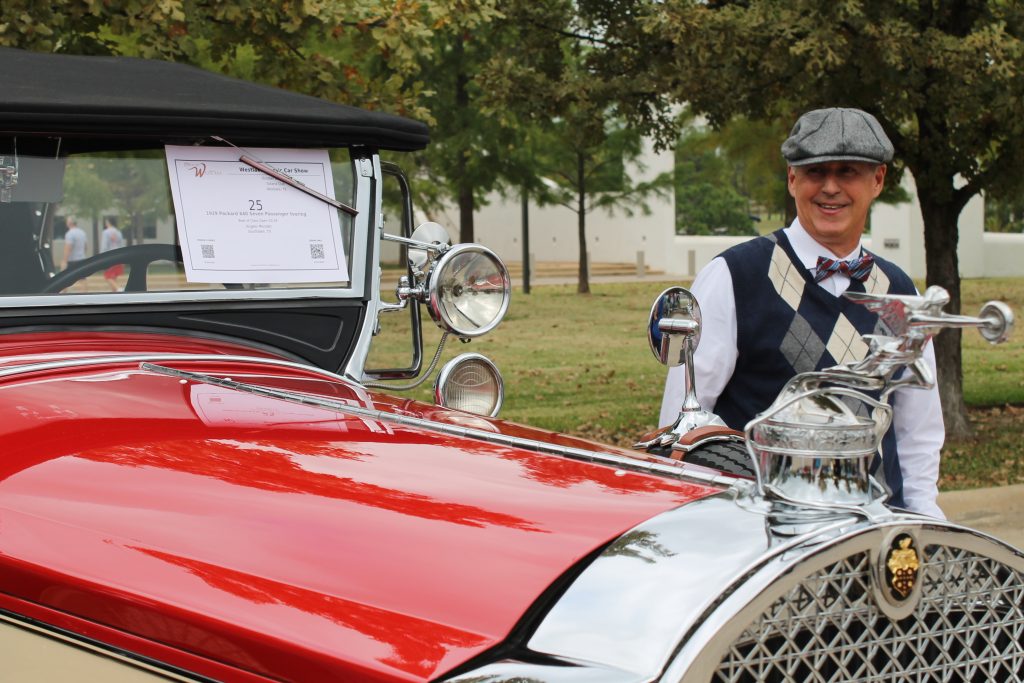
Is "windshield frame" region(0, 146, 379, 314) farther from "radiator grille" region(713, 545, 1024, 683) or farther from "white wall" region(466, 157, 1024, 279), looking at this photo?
"white wall" region(466, 157, 1024, 279)

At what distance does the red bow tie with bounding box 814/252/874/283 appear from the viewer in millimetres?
3119

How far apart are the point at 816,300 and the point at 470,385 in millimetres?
909

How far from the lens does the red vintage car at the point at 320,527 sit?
5.40 ft

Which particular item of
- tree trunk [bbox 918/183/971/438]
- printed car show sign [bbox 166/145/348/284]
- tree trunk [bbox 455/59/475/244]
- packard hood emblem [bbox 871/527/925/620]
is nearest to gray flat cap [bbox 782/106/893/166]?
printed car show sign [bbox 166/145/348/284]

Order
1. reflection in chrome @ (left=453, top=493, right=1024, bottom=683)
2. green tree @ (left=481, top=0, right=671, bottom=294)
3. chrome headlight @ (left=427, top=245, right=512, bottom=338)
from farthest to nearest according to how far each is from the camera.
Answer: green tree @ (left=481, top=0, right=671, bottom=294), chrome headlight @ (left=427, top=245, right=512, bottom=338), reflection in chrome @ (left=453, top=493, right=1024, bottom=683)

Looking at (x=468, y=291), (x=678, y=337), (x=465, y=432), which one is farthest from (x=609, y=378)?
(x=465, y=432)

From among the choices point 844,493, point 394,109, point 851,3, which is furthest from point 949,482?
point 844,493

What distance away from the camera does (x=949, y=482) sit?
8.20 meters

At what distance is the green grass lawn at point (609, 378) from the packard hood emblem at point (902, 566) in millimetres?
→ 6800

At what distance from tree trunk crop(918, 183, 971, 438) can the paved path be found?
229 cm

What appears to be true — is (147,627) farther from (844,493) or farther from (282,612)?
(844,493)

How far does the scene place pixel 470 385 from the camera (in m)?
3.38

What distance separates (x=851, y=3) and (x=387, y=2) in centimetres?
262

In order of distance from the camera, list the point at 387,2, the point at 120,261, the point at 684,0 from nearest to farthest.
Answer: the point at 120,261 → the point at 387,2 → the point at 684,0
